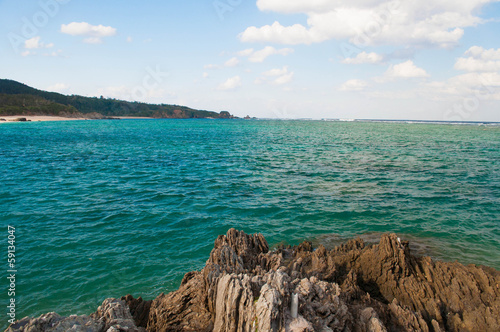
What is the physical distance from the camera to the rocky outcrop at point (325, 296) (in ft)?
20.5

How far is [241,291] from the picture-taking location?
6324 millimetres

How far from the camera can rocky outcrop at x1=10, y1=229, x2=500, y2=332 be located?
20.5 feet

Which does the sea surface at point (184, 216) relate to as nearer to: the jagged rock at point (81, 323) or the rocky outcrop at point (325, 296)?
the rocky outcrop at point (325, 296)

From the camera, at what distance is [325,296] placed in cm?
716

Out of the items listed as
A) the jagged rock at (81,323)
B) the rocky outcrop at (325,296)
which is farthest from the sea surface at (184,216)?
the jagged rock at (81,323)

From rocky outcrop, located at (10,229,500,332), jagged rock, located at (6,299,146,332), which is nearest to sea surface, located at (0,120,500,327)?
rocky outcrop, located at (10,229,500,332)

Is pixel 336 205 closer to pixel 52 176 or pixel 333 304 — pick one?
pixel 333 304

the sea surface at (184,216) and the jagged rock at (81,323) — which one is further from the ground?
the jagged rock at (81,323)

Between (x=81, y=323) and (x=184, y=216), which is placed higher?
(x=81, y=323)

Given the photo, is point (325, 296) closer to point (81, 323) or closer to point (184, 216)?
point (81, 323)

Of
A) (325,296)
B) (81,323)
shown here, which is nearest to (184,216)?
(81,323)

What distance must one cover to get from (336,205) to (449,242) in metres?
6.56

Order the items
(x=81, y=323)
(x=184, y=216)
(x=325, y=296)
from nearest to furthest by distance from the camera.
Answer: (x=81, y=323) → (x=325, y=296) → (x=184, y=216)

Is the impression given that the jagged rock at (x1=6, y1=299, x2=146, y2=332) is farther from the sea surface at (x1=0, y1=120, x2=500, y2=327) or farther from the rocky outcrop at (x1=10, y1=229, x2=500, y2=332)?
→ the sea surface at (x1=0, y1=120, x2=500, y2=327)
